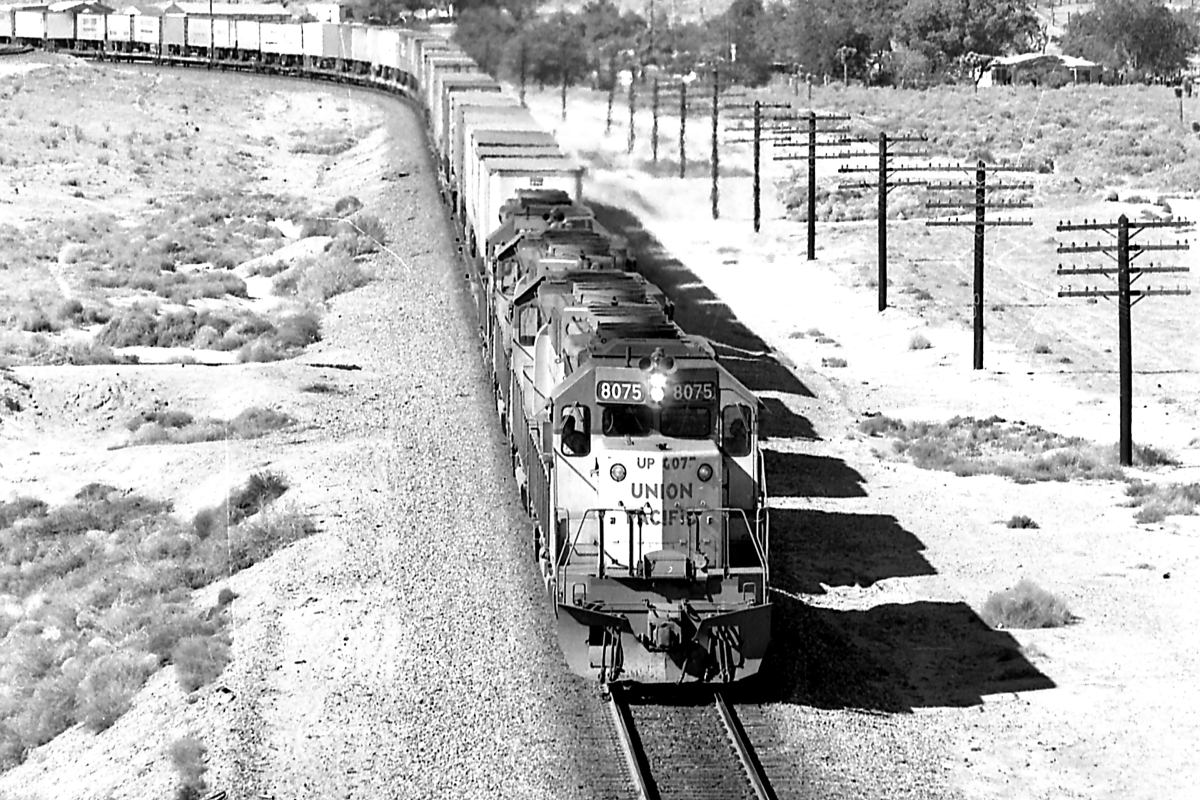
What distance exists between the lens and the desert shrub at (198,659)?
19703mm

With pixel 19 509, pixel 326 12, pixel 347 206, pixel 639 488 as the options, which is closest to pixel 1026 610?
pixel 639 488

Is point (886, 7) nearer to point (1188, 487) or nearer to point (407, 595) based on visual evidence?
point (1188, 487)

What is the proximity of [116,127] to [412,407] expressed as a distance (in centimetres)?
6118

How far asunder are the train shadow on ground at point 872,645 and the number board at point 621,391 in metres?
3.45

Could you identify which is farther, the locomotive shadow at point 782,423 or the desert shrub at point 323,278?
the desert shrub at point 323,278

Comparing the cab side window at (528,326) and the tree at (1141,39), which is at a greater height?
the tree at (1141,39)

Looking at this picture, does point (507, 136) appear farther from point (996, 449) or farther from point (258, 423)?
point (996, 449)

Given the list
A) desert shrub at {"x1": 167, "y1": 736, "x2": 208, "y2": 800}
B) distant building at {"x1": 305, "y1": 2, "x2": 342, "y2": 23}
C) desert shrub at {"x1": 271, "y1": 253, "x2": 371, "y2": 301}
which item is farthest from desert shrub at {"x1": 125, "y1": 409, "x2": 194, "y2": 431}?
distant building at {"x1": 305, "y1": 2, "x2": 342, "y2": 23}

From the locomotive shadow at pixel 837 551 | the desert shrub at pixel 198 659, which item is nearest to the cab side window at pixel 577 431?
the desert shrub at pixel 198 659

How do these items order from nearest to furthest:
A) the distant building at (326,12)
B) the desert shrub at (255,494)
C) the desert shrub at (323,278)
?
the desert shrub at (255,494), the desert shrub at (323,278), the distant building at (326,12)

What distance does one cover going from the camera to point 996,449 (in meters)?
33.8

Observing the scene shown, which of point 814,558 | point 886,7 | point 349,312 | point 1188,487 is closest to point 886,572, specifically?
point 814,558

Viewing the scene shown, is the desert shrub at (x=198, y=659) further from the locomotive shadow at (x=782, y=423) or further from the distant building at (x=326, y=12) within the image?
the distant building at (x=326, y=12)

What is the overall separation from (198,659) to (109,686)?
3.93ft
